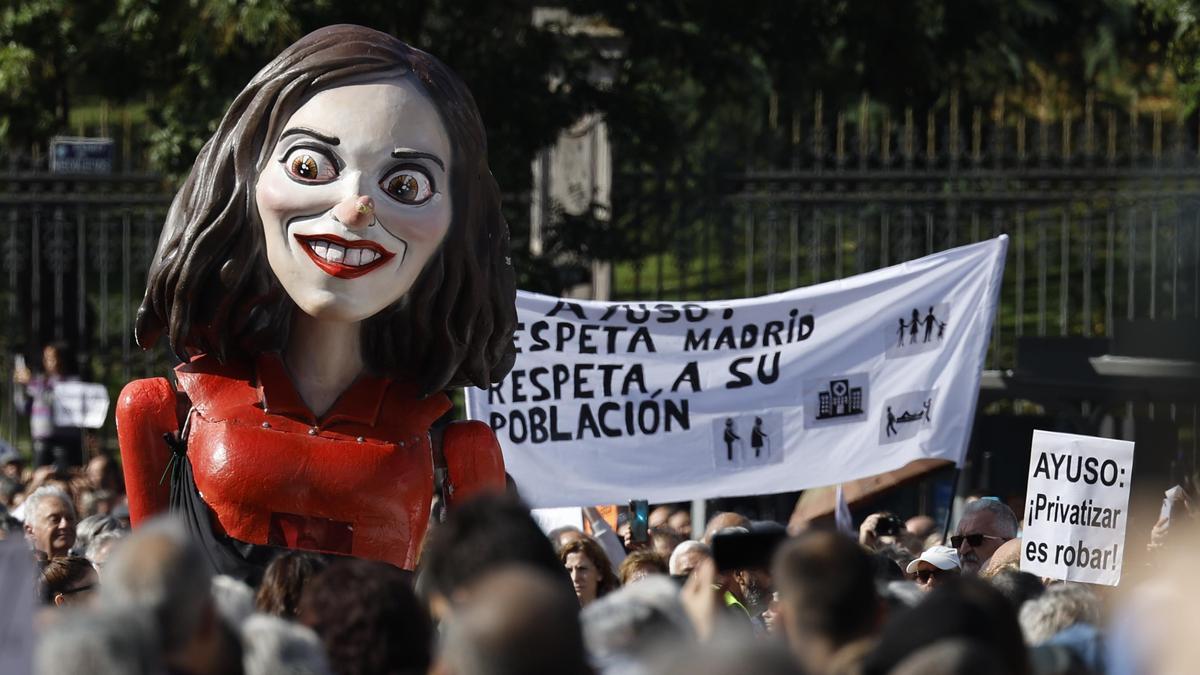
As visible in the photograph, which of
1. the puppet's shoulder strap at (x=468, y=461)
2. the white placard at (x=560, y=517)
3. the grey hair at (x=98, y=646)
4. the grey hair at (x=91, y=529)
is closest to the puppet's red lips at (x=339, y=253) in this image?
the puppet's shoulder strap at (x=468, y=461)

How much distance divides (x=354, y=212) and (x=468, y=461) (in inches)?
32.2

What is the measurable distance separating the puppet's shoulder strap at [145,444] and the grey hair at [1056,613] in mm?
2500

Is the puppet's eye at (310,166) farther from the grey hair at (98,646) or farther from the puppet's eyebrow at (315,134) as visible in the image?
the grey hair at (98,646)

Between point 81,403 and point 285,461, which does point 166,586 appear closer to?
point 285,461

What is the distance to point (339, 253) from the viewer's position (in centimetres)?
552

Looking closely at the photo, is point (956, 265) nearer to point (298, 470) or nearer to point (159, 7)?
point (298, 470)

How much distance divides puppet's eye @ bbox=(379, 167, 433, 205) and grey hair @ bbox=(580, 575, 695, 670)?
6.54ft

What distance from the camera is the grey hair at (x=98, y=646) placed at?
2.92 metres

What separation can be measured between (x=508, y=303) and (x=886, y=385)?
3.49 m

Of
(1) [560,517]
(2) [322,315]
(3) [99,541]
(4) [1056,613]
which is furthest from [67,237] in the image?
(4) [1056,613]

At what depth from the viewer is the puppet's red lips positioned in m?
5.52

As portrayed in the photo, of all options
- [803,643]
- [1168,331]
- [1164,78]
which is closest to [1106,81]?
[1164,78]

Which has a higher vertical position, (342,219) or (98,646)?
(342,219)

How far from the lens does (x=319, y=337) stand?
225 inches
